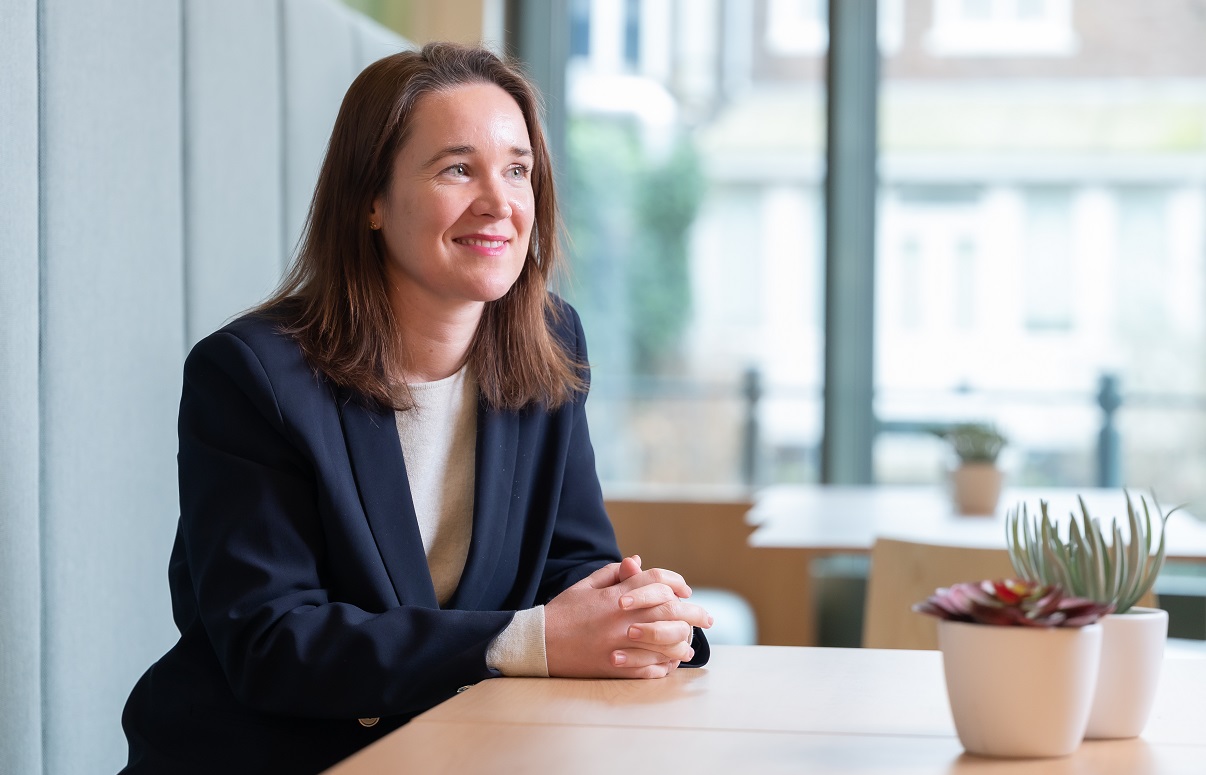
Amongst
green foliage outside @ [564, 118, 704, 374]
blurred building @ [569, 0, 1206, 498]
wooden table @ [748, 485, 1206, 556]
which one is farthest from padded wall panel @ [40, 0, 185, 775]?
blurred building @ [569, 0, 1206, 498]

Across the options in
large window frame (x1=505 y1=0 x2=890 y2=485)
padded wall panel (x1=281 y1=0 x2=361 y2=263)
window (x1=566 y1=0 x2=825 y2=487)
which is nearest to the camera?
padded wall panel (x1=281 y1=0 x2=361 y2=263)

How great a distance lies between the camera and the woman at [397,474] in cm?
137

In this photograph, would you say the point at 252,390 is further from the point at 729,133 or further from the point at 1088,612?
the point at 729,133

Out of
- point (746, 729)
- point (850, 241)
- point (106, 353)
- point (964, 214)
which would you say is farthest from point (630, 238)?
point (746, 729)

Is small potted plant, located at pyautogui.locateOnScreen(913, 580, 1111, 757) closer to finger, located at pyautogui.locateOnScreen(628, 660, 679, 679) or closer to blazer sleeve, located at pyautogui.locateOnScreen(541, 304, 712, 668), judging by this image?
finger, located at pyautogui.locateOnScreen(628, 660, 679, 679)

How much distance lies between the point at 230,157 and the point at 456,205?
1067mm

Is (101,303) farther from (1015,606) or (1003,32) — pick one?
(1003,32)

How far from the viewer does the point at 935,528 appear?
302cm

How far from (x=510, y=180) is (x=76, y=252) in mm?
720

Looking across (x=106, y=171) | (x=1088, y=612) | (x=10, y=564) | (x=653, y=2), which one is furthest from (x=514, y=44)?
(x=1088, y=612)

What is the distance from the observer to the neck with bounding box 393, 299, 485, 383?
5.73 feet

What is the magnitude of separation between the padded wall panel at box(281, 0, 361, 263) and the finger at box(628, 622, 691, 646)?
1900 mm

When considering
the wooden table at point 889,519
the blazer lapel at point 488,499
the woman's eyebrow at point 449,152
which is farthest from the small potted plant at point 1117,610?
the wooden table at point 889,519

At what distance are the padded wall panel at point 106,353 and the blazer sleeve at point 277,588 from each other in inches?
20.6
